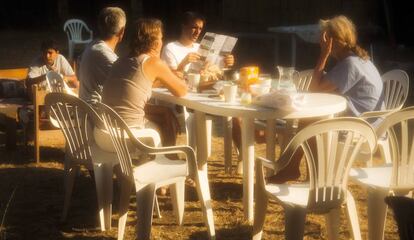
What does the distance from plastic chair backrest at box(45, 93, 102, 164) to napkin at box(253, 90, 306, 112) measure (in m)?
1.04

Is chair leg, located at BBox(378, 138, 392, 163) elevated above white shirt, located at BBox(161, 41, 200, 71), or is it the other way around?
white shirt, located at BBox(161, 41, 200, 71)

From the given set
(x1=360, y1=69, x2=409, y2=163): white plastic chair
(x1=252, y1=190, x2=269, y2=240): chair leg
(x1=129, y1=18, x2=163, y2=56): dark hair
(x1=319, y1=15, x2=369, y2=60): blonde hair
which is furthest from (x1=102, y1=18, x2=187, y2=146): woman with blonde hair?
(x1=360, y1=69, x2=409, y2=163): white plastic chair

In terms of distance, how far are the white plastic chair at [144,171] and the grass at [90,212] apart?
0.34 m

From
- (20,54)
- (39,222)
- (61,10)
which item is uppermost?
(61,10)

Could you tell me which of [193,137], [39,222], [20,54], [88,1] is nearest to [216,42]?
[193,137]

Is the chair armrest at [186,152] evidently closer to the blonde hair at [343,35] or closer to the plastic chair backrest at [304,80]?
the blonde hair at [343,35]

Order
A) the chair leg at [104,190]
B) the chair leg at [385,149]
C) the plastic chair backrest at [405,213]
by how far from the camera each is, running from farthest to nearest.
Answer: the chair leg at [385,149]
the chair leg at [104,190]
the plastic chair backrest at [405,213]

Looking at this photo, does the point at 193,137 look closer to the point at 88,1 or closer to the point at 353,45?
the point at 353,45

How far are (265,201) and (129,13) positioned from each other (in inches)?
546

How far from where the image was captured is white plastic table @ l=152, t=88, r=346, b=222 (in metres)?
4.18

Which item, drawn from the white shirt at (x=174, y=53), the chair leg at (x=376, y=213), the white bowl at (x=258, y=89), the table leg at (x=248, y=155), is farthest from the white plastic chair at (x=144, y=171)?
the white shirt at (x=174, y=53)

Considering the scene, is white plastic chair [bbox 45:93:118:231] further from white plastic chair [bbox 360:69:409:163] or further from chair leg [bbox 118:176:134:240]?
white plastic chair [bbox 360:69:409:163]

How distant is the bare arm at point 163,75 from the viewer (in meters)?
4.36

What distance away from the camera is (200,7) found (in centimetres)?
1548
